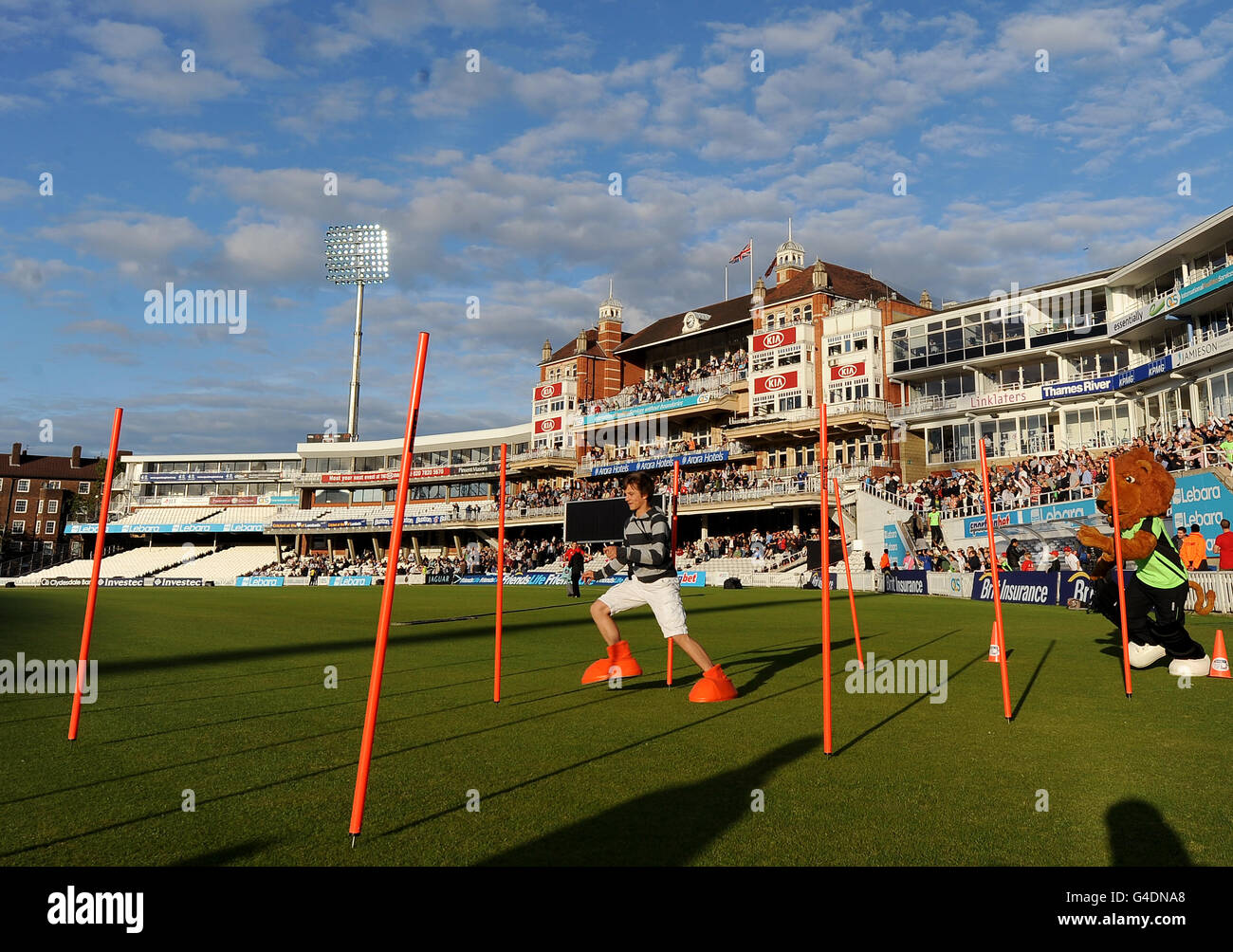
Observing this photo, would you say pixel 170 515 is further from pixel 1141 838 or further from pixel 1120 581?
pixel 1141 838

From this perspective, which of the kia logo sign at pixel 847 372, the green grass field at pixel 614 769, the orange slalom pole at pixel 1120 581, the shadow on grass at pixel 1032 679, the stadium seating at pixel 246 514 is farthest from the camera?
the stadium seating at pixel 246 514

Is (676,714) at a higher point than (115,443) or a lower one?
lower

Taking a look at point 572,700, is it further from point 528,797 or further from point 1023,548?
point 1023,548

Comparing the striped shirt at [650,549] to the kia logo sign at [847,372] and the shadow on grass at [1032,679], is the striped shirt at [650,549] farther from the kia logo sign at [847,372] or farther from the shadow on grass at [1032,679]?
the kia logo sign at [847,372]

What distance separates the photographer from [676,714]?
291 inches

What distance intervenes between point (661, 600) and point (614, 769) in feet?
9.45

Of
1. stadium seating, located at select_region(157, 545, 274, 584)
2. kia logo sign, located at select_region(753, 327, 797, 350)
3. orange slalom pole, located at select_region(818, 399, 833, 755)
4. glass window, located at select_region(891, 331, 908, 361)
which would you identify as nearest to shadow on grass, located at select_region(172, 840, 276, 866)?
orange slalom pole, located at select_region(818, 399, 833, 755)

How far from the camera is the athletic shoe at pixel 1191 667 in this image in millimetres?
9219

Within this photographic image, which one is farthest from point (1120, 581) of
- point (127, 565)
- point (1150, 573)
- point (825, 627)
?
point (127, 565)

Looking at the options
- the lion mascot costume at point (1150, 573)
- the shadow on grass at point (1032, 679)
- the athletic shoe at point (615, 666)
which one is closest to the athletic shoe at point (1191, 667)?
the lion mascot costume at point (1150, 573)

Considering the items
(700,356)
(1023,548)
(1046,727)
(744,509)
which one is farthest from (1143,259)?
(1046,727)

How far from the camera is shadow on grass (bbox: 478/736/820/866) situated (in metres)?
3.92
